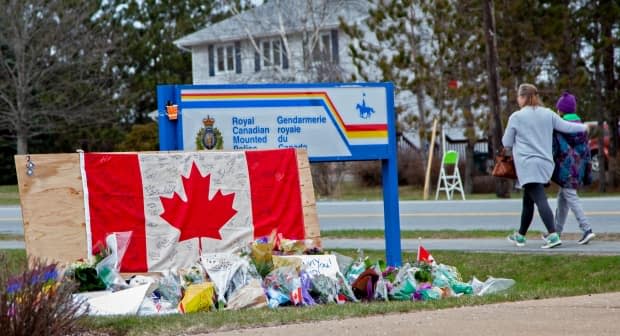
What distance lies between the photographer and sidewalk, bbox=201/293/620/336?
7.16 metres

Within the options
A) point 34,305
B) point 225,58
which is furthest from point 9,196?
point 34,305

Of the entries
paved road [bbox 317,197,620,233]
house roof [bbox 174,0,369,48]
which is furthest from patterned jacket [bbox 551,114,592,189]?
house roof [bbox 174,0,369,48]

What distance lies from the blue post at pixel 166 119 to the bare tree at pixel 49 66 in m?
29.7

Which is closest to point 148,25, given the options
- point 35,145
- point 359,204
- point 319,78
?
point 35,145

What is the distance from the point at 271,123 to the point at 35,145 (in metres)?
34.9

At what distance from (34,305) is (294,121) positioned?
4.71 metres

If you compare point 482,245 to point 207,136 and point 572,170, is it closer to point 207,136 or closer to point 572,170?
point 572,170

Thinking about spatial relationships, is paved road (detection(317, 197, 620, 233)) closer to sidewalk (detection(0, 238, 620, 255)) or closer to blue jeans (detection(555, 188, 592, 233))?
sidewalk (detection(0, 238, 620, 255))

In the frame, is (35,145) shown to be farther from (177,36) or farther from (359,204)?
(359,204)

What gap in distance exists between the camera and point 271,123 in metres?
11.0

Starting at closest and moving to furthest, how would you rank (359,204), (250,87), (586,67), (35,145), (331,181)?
1. (250,87)
2. (359,204)
3. (331,181)
4. (586,67)
5. (35,145)

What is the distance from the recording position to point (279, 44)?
4147 centimetres

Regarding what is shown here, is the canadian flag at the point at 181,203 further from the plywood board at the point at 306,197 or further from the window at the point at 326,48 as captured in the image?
the window at the point at 326,48

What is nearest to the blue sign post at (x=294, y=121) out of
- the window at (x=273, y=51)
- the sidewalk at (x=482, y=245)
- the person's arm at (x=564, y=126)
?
the sidewalk at (x=482, y=245)
